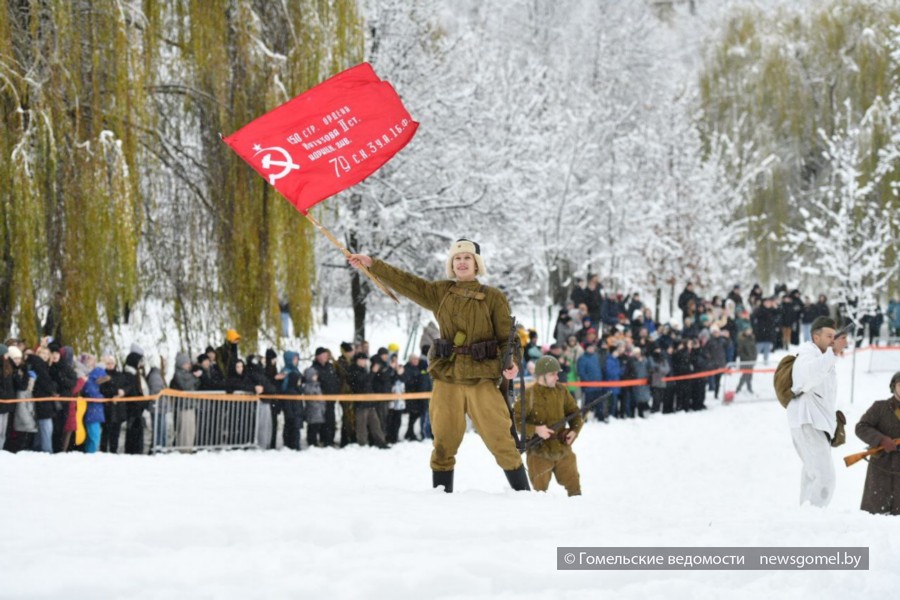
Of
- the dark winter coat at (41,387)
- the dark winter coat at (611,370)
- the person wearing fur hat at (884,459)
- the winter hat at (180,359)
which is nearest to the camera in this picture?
the person wearing fur hat at (884,459)

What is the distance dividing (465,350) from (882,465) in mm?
3937

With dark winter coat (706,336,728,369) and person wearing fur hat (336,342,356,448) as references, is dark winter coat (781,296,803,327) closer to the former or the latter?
dark winter coat (706,336,728,369)

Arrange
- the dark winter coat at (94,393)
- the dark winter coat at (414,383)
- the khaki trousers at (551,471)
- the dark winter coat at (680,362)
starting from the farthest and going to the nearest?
the dark winter coat at (680,362), the dark winter coat at (414,383), the dark winter coat at (94,393), the khaki trousers at (551,471)

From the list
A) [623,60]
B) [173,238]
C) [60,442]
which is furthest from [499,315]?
[623,60]

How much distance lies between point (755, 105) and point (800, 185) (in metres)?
2.97

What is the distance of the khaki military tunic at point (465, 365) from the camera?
825 centimetres

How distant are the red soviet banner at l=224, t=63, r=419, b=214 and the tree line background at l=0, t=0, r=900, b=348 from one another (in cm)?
519

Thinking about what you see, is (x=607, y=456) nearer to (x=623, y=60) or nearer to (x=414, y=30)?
(x=414, y=30)

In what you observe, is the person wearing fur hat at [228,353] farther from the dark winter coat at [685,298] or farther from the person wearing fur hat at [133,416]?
the dark winter coat at [685,298]

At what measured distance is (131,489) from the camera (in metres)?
7.78

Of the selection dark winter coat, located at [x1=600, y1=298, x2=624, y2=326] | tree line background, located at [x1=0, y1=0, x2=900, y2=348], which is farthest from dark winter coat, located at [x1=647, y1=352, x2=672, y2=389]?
tree line background, located at [x1=0, y1=0, x2=900, y2=348]

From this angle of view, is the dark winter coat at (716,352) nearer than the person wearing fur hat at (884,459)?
No

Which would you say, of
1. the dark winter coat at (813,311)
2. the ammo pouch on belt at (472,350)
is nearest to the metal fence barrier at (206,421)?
the ammo pouch on belt at (472,350)

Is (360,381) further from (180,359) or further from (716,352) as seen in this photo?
(716,352)
